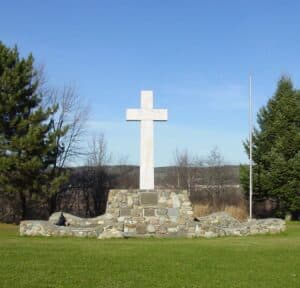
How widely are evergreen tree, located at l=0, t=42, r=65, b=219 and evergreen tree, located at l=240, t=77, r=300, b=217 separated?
13.3m

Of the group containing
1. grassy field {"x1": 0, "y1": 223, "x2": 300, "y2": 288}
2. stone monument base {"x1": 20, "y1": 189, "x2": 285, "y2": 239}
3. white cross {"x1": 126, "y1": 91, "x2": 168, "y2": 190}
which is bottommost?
grassy field {"x1": 0, "y1": 223, "x2": 300, "y2": 288}

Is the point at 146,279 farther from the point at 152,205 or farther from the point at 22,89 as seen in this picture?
the point at 22,89

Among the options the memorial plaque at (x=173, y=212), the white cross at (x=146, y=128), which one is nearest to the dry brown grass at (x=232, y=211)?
the memorial plaque at (x=173, y=212)

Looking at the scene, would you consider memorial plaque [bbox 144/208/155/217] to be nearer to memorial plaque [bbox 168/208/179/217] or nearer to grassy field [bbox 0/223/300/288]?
memorial plaque [bbox 168/208/179/217]

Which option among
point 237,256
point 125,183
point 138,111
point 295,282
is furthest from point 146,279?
point 125,183

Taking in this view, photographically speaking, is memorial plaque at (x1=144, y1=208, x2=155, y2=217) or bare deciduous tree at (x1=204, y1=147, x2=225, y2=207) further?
bare deciduous tree at (x1=204, y1=147, x2=225, y2=207)

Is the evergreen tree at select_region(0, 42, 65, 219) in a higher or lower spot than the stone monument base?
higher

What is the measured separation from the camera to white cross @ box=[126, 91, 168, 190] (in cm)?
1773

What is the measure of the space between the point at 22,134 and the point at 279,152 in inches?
634

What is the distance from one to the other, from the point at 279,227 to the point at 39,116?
13105mm

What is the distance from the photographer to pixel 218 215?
72.4 feet

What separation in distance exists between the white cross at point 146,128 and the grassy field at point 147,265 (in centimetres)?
481

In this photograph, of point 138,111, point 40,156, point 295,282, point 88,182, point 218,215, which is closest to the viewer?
point 295,282

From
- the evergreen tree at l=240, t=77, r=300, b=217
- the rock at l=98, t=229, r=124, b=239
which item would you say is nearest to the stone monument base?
the rock at l=98, t=229, r=124, b=239
